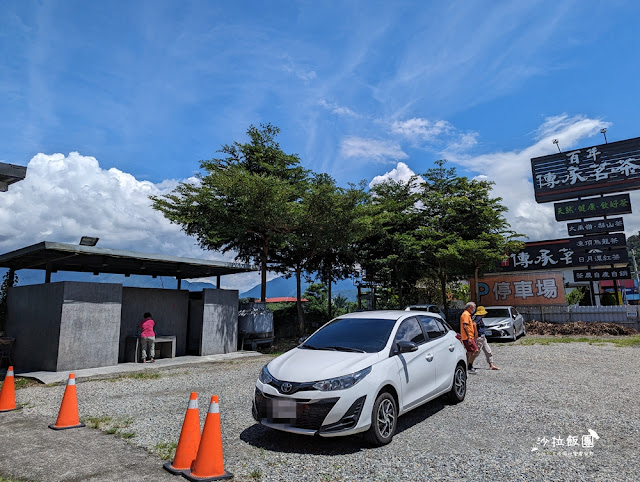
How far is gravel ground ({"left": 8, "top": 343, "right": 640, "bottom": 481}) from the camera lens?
4.38m

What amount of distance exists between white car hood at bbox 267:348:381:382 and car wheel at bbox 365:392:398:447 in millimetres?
481

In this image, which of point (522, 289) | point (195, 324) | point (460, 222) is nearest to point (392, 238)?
→ point (460, 222)

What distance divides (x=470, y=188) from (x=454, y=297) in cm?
1157

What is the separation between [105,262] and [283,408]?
462 inches

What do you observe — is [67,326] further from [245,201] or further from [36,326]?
[245,201]

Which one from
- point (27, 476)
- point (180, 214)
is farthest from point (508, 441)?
point (180, 214)

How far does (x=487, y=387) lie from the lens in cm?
866

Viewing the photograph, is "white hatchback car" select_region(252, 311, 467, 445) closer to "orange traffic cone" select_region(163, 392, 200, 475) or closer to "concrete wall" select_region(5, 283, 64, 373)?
"orange traffic cone" select_region(163, 392, 200, 475)

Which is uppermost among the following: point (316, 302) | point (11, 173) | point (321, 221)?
point (321, 221)

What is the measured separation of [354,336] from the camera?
605 centimetres

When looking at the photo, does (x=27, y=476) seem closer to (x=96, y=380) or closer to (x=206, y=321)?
(x=96, y=380)

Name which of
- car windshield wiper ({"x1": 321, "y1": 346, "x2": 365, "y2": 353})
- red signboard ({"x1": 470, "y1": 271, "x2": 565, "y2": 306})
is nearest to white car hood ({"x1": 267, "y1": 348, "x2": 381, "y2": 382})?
car windshield wiper ({"x1": 321, "y1": 346, "x2": 365, "y2": 353})

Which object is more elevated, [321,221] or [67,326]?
[321,221]

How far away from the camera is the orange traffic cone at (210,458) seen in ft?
13.7
